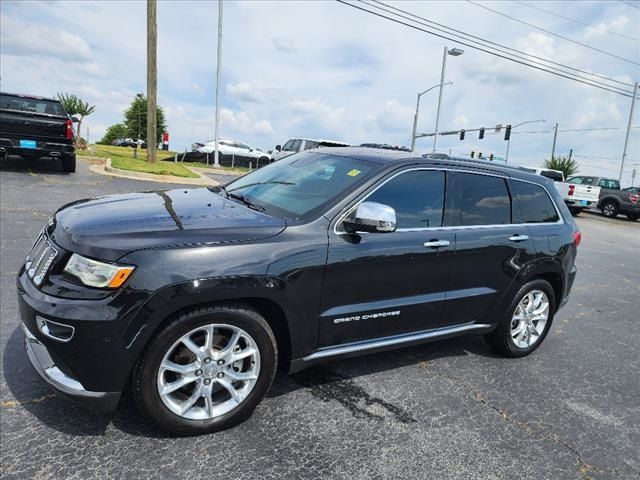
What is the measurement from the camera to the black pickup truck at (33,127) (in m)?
11.3

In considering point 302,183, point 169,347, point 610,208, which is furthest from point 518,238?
point 610,208

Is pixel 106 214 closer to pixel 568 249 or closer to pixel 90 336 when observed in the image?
pixel 90 336

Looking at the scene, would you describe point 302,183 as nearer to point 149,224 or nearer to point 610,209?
point 149,224

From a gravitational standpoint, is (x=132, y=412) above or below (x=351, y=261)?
below

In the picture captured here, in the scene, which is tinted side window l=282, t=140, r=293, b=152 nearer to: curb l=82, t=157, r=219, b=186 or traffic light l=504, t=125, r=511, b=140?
curb l=82, t=157, r=219, b=186

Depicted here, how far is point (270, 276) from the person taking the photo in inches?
110

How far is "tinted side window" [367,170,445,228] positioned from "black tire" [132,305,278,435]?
1.19 metres

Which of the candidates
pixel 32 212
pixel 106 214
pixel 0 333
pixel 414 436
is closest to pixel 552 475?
pixel 414 436

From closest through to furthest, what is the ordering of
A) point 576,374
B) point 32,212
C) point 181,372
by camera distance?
point 181,372, point 576,374, point 32,212

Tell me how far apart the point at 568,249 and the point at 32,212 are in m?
7.93

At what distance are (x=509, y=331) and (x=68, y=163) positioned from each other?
12.2m

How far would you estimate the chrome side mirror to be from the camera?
3.02m

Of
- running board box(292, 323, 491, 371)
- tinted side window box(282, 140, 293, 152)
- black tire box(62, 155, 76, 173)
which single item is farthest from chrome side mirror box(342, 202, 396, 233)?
tinted side window box(282, 140, 293, 152)

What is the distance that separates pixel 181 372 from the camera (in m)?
2.68
